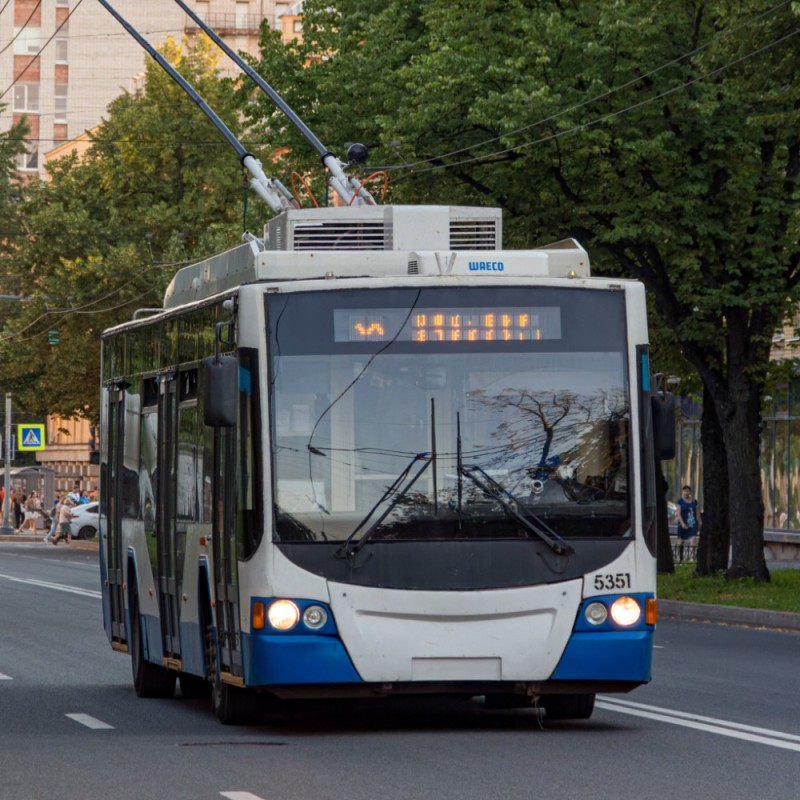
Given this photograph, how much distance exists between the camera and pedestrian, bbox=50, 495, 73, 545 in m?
62.5

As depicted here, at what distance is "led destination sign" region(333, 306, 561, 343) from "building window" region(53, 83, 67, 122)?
101120 mm

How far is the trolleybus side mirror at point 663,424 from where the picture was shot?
39.3 feet

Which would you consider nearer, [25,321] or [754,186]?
[754,186]

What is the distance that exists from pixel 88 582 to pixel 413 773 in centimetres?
2729

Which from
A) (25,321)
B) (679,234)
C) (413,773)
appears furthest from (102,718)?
(25,321)

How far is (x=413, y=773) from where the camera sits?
33.1ft

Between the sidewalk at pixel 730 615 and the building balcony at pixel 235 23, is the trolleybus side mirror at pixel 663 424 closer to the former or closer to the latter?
the sidewalk at pixel 730 615

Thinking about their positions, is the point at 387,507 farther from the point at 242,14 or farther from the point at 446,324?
the point at 242,14

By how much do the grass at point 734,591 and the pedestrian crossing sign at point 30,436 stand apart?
116ft

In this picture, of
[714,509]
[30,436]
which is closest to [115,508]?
[714,509]

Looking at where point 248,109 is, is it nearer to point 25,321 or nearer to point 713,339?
point 713,339

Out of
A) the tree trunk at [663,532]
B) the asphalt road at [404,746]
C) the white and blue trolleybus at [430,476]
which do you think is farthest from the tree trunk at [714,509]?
the white and blue trolleybus at [430,476]

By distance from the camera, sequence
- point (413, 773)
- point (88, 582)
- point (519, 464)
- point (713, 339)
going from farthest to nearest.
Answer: point (88, 582), point (713, 339), point (519, 464), point (413, 773)

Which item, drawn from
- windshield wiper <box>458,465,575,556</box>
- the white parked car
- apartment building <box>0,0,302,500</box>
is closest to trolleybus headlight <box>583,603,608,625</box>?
windshield wiper <box>458,465,575,556</box>
